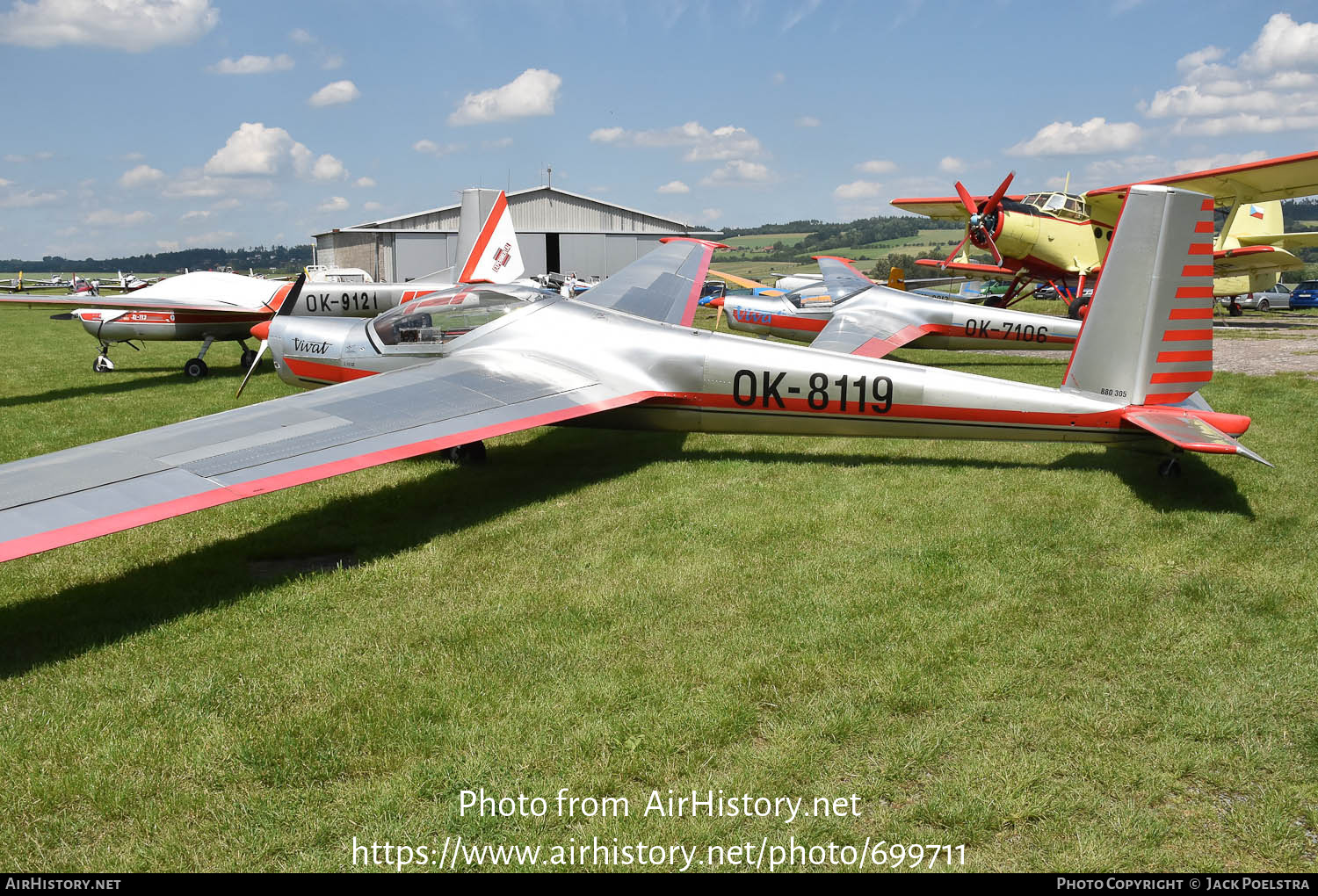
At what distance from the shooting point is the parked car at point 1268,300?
3460 cm

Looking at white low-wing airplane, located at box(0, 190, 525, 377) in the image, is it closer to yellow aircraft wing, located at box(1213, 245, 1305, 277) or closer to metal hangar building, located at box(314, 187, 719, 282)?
yellow aircraft wing, located at box(1213, 245, 1305, 277)

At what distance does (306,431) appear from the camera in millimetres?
5945

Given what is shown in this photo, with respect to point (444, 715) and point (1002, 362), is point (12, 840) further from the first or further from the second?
point (1002, 362)

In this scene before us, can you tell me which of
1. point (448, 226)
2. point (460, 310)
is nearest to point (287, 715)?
point (460, 310)

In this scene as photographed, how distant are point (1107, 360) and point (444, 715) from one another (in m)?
6.54

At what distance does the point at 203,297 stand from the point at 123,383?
255 cm

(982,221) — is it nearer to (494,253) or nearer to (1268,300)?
(494,253)

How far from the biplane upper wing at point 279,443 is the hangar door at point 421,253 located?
42.7 m

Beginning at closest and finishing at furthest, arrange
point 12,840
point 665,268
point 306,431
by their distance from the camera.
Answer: point 12,840 < point 306,431 < point 665,268

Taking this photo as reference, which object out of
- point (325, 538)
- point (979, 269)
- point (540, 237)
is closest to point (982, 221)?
point (979, 269)

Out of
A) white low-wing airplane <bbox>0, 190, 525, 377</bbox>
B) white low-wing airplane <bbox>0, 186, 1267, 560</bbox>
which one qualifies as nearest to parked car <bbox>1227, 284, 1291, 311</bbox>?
white low-wing airplane <bbox>0, 186, 1267, 560</bbox>

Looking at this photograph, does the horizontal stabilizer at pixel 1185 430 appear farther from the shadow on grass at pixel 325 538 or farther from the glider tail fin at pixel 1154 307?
the shadow on grass at pixel 325 538

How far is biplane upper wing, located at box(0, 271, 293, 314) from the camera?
1562 centimetres

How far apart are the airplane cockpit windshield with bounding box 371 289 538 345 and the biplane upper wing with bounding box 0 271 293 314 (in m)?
8.10
